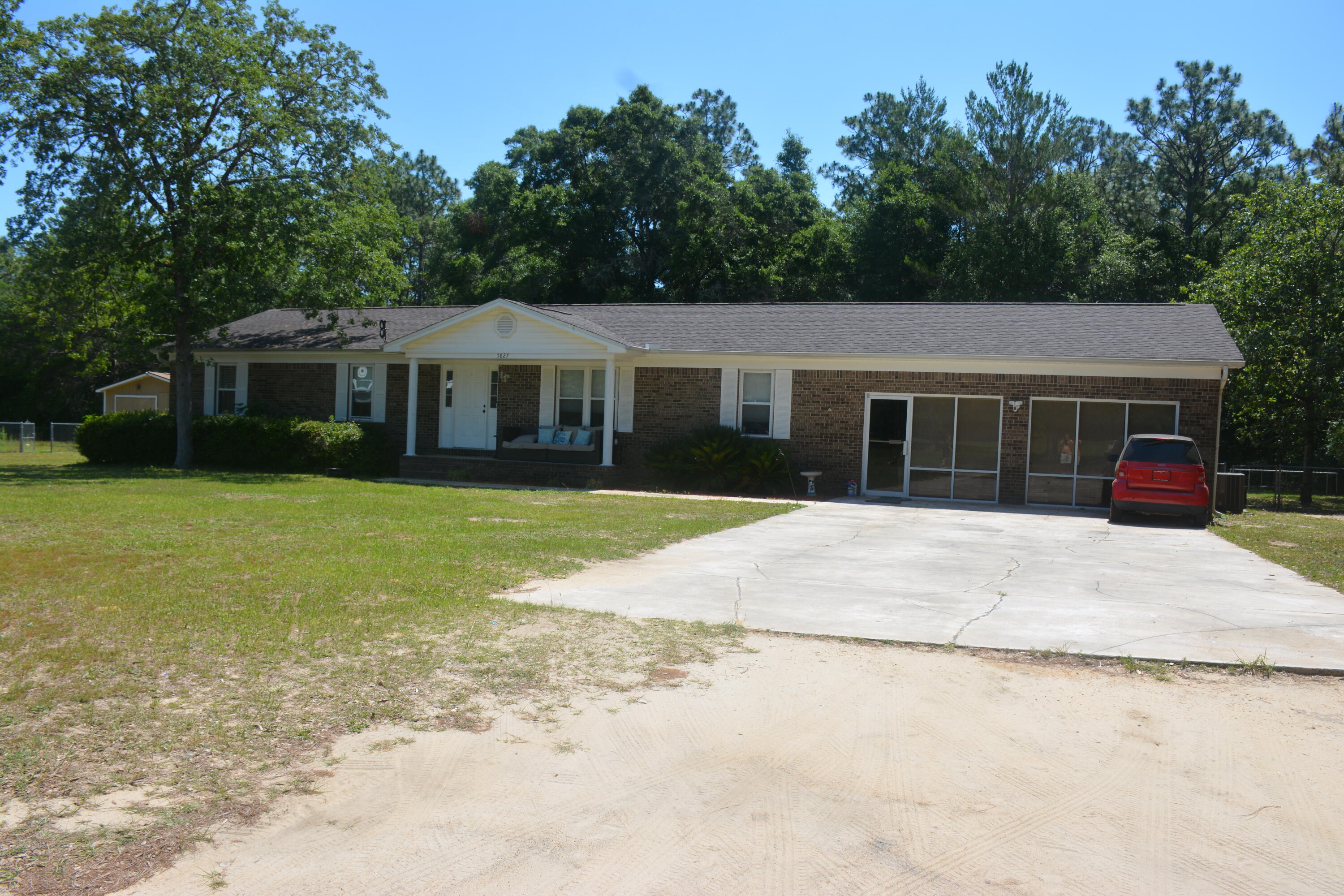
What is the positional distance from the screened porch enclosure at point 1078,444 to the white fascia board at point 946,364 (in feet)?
2.24

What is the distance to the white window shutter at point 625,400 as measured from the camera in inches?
879

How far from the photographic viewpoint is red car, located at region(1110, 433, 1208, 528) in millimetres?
16141

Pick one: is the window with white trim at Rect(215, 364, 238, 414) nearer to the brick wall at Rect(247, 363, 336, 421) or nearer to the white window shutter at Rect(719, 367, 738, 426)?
the brick wall at Rect(247, 363, 336, 421)

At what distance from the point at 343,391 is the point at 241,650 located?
20.0 meters

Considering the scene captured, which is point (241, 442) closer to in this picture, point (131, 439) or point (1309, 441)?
point (131, 439)

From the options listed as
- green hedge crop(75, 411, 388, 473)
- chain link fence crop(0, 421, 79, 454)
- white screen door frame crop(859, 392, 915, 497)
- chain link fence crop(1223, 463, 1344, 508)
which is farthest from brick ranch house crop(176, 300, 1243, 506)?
chain link fence crop(0, 421, 79, 454)

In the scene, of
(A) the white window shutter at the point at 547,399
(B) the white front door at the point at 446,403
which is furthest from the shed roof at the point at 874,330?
(A) the white window shutter at the point at 547,399

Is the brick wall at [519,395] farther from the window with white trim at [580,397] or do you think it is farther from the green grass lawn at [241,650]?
the green grass lawn at [241,650]

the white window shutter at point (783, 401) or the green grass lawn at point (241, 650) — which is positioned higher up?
the white window shutter at point (783, 401)

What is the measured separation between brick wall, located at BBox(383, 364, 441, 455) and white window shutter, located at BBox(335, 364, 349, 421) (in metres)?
1.17

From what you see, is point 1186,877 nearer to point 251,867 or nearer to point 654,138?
point 251,867

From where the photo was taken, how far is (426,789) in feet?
14.0

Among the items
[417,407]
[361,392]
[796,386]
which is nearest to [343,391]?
[361,392]

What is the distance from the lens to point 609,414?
2094 centimetres
